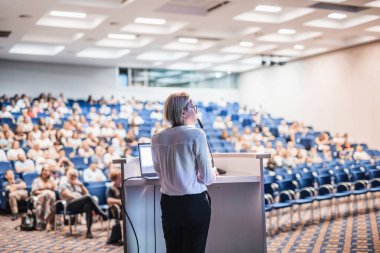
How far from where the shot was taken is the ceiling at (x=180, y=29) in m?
9.79

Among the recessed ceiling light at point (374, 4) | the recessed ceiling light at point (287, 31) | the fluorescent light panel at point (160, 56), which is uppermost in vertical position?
the recessed ceiling light at point (374, 4)

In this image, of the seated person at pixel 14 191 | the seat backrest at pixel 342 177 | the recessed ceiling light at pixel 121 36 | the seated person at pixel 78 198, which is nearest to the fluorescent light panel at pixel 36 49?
the recessed ceiling light at pixel 121 36

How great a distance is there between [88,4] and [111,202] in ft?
14.4

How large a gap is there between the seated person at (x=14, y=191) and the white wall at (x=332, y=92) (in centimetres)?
989

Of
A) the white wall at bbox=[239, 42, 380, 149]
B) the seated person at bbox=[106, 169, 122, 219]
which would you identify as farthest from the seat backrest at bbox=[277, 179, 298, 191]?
the white wall at bbox=[239, 42, 380, 149]

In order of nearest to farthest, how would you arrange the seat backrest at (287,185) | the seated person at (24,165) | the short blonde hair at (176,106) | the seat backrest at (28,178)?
the short blonde hair at (176,106) → the seat backrest at (287,185) → the seat backrest at (28,178) → the seated person at (24,165)

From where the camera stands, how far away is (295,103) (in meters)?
17.3

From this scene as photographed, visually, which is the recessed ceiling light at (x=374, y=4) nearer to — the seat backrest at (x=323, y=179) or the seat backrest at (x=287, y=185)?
the seat backrest at (x=323, y=179)

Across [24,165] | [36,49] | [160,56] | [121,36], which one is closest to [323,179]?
[24,165]

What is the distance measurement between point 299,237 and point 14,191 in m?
5.04

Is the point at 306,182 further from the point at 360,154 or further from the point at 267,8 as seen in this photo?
the point at 360,154

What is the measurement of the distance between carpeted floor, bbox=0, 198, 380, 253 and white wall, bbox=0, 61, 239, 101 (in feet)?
30.5

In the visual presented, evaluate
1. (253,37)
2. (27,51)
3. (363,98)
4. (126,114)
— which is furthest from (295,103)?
(27,51)

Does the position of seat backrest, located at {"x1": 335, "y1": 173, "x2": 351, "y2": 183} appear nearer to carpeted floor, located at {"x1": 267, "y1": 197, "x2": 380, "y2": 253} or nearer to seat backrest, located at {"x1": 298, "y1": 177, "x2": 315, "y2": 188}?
carpeted floor, located at {"x1": 267, "y1": 197, "x2": 380, "y2": 253}
